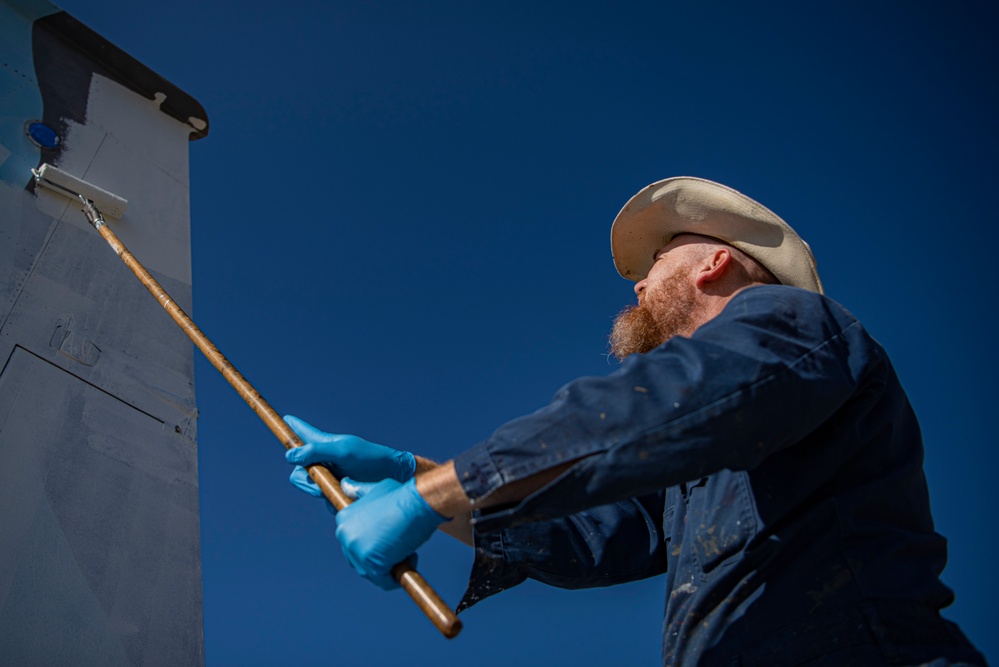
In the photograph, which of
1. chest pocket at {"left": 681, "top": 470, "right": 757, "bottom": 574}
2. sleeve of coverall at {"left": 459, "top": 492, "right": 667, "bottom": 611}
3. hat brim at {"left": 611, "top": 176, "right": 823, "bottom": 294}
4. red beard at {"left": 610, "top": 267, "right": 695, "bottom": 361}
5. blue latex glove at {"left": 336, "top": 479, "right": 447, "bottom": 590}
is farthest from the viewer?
hat brim at {"left": 611, "top": 176, "right": 823, "bottom": 294}

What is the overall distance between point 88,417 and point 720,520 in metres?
2.63

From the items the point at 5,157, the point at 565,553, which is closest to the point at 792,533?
the point at 565,553

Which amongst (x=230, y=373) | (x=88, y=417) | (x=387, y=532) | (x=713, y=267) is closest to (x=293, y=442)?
(x=230, y=373)

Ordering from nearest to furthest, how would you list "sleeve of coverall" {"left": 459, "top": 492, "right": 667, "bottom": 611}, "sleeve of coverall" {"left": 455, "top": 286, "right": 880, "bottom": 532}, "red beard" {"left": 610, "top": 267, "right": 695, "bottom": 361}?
"sleeve of coverall" {"left": 455, "top": 286, "right": 880, "bottom": 532} < "sleeve of coverall" {"left": 459, "top": 492, "right": 667, "bottom": 611} < "red beard" {"left": 610, "top": 267, "right": 695, "bottom": 361}

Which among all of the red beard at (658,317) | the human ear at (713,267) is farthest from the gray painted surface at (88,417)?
the human ear at (713,267)

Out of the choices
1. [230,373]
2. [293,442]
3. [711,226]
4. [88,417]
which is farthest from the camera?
[88,417]

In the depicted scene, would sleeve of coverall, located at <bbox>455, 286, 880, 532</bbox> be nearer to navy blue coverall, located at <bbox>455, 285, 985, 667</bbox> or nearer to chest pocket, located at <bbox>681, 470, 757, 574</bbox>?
navy blue coverall, located at <bbox>455, 285, 985, 667</bbox>

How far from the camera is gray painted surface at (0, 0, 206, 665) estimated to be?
2.53 metres

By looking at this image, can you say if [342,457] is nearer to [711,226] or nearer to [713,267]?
Answer: [713,267]

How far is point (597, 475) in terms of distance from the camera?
138 centimetres

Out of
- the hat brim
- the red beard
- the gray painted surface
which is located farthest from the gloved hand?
the hat brim

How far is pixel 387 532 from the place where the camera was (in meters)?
1.54

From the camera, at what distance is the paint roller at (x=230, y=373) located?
1.46m

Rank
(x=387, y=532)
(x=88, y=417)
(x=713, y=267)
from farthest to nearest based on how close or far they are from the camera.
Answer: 1. (x=88, y=417)
2. (x=713, y=267)
3. (x=387, y=532)
